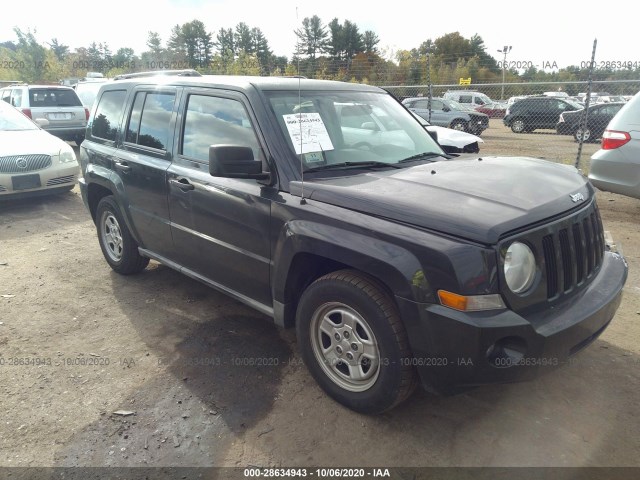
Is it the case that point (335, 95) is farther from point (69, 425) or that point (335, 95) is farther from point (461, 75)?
point (461, 75)

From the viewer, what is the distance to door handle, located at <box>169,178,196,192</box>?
11.5 feet

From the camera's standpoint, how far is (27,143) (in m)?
7.71

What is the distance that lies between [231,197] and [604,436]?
103 inches

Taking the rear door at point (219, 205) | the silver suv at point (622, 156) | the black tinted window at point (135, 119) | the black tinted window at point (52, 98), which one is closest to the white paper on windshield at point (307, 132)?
the rear door at point (219, 205)

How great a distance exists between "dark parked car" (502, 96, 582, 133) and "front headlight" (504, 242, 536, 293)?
797 inches

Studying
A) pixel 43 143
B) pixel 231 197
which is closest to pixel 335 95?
pixel 231 197

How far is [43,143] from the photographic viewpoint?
7.91m

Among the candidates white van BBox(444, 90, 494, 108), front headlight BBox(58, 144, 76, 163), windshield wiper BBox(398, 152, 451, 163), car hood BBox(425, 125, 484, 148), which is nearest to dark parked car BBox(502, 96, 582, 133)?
white van BBox(444, 90, 494, 108)

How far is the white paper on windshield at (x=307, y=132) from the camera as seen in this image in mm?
3045

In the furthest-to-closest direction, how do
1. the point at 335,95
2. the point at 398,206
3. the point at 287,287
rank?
the point at 335,95 → the point at 287,287 → the point at 398,206

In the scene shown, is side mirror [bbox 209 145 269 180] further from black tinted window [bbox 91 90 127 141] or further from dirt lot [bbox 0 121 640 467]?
black tinted window [bbox 91 90 127 141]

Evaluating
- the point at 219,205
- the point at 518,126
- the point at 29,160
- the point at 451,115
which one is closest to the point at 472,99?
the point at 518,126

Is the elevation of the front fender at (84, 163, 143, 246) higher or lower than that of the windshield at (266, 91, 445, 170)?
lower

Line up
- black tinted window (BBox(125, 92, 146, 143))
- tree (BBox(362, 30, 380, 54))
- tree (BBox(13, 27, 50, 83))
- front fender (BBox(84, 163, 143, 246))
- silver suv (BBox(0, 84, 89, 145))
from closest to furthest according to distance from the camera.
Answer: black tinted window (BBox(125, 92, 146, 143)) → front fender (BBox(84, 163, 143, 246)) → silver suv (BBox(0, 84, 89, 145)) → tree (BBox(13, 27, 50, 83)) → tree (BBox(362, 30, 380, 54))
